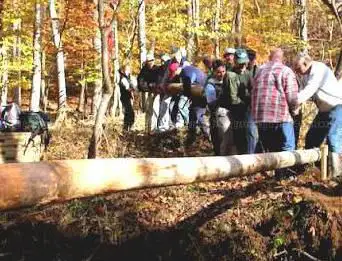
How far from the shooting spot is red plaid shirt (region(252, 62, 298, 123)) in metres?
6.76

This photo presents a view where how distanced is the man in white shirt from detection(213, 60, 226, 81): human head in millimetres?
1434

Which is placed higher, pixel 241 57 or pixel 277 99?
pixel 241 57

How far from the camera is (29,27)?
Result: 24984 mm

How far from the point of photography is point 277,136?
6863 millimetres

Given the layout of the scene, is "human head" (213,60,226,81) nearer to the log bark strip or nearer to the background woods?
the log bark strip

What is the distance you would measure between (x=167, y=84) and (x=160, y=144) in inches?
43.0

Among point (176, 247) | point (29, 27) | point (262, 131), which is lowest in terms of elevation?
point (176, 247)

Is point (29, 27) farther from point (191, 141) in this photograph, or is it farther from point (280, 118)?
point (280, 118)

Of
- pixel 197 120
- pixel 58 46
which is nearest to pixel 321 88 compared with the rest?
pixel 197 120

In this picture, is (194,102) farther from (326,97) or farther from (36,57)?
(36,57)

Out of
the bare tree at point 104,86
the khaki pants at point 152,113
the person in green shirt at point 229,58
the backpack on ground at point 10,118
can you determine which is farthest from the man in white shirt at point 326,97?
the backpack on ground at point 10,118

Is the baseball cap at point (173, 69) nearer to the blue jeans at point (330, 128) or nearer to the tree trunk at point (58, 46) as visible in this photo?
the blue jeans at point (330, 128)

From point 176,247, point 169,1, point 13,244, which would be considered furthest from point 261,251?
point 169,1

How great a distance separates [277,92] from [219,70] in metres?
1.49
